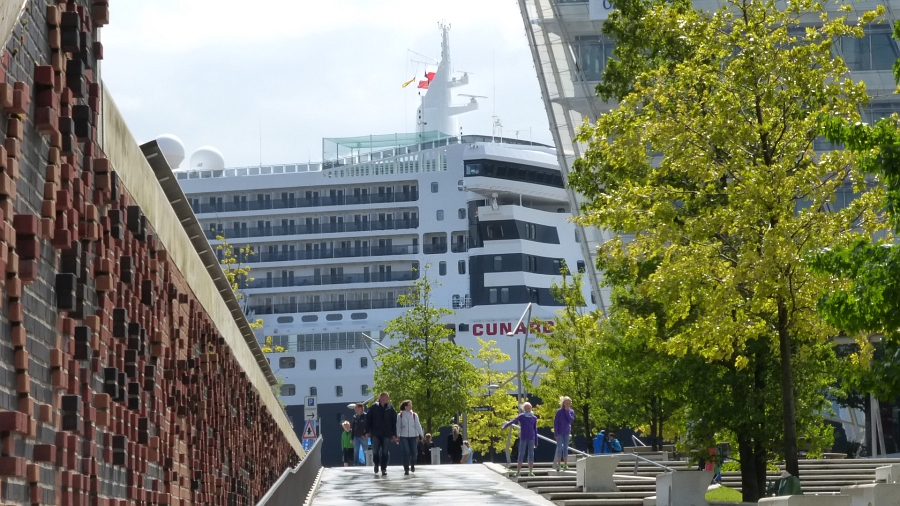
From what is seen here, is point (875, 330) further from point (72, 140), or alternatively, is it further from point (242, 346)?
point (72, 140)

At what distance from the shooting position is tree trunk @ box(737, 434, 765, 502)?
58.6ft

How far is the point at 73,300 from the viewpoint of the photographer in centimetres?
589

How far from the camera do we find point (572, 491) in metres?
20.0

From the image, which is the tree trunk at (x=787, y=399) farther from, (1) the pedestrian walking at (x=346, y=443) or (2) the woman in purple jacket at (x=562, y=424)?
(1) the pedestrian walking at (x=346, y=443)

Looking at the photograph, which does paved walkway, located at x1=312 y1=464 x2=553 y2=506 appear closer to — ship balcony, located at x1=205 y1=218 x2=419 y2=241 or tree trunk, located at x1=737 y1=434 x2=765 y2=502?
tree trunk, located at x1=737 y1=434 x2=765 y2=502

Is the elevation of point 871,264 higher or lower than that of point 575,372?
lower

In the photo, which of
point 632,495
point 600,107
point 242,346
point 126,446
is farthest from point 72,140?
point 600,107

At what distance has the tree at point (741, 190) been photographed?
47.8ft

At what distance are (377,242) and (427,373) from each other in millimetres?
39500

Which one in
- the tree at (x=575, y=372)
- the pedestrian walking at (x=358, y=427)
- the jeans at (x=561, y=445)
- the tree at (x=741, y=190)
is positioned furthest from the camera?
the tree at (x=575, y=372)

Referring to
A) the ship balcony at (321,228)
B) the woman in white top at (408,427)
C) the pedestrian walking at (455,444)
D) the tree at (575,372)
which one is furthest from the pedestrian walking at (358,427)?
the ship balcony at (321,228)

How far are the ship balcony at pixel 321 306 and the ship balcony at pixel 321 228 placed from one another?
16.9ft

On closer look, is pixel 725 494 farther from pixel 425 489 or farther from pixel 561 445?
pixel 425 489

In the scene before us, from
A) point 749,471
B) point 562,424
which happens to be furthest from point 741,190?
point 562,424
